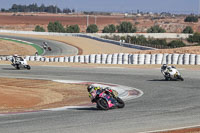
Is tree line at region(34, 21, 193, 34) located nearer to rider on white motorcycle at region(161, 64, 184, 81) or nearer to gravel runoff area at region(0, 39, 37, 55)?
gravel runoff area at region(0, 39, 37, 55)

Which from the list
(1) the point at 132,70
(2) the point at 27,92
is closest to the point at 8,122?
(2) the point at 27,92

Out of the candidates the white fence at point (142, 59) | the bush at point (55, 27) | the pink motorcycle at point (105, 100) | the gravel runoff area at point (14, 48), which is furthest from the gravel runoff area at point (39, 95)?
the bush at point (55, 27)

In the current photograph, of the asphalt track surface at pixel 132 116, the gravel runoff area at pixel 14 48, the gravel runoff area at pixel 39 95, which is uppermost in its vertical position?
the asphalt track surface at pixel 132 116

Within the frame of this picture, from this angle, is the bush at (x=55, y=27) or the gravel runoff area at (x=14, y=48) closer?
the gravel runoff area at (x=14, y=48)

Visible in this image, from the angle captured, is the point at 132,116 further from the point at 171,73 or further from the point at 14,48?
the point at 14,48

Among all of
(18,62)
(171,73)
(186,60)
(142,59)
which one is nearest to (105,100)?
(171,73)

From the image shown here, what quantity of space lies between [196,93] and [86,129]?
8.80 metres

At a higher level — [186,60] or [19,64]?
[186,60]

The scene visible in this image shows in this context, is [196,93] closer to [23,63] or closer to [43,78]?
[43,78]

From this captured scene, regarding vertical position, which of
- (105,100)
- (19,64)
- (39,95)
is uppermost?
(105,100)

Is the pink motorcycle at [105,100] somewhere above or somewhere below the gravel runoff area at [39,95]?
above

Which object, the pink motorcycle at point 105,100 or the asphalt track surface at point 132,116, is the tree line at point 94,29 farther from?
the pink motorcycle at point 105,100

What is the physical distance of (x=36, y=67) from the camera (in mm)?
34906

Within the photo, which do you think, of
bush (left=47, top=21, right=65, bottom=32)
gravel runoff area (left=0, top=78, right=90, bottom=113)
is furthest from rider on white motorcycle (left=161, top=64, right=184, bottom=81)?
bush (left=47, top=21, right=65, bottom=32)
